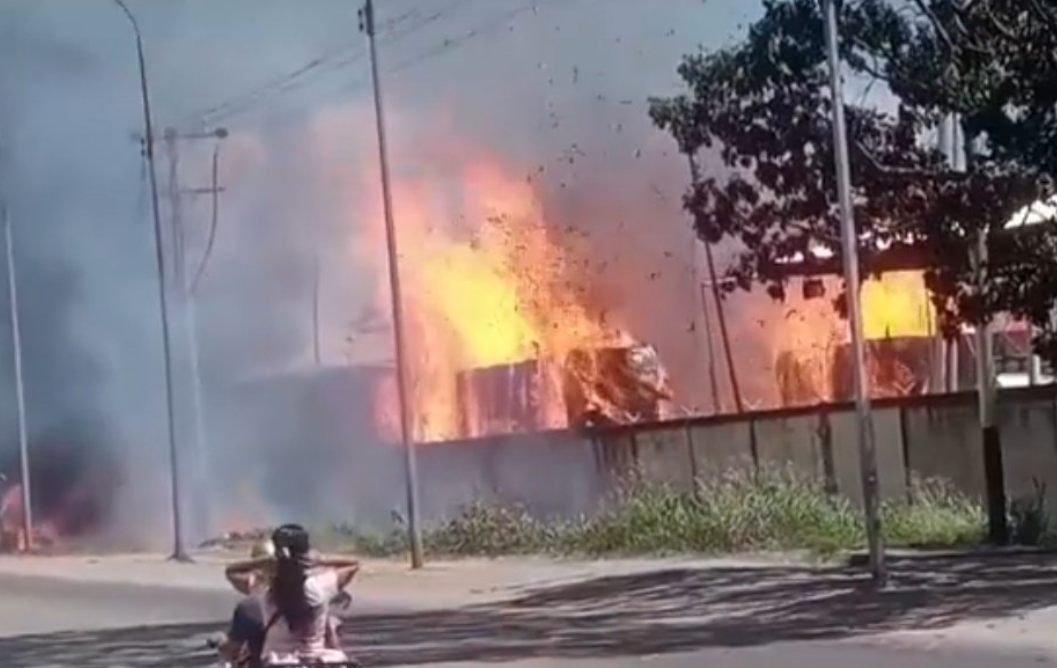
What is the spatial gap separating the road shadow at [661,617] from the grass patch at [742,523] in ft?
9.45

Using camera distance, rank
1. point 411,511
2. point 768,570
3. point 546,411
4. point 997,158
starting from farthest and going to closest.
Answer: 1. point 546,411
2. point 411,511
3. point 768,570
4. point 997,158

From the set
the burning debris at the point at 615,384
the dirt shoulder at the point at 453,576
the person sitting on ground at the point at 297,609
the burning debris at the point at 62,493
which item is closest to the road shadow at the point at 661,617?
the dirt shoulder at the point at 453,576

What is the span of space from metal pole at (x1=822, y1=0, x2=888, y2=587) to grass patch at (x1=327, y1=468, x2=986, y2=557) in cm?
527

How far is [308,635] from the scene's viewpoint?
1155 cm

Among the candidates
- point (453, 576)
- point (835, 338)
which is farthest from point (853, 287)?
point (835, 338)


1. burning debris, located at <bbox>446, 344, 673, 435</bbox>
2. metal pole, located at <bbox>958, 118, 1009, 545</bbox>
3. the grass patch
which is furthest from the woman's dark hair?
burning debris, located at <bbox>446, 344, 673, 435</bbox>

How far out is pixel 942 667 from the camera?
629 inches

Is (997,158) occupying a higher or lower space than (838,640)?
higher

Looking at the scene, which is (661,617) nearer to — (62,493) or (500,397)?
(500,397)

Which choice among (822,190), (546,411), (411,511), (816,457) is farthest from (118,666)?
(546,411)

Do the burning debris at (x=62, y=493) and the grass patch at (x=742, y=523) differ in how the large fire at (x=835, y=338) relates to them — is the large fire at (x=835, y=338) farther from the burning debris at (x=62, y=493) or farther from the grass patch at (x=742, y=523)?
the burning debris at (x=62, y=493)

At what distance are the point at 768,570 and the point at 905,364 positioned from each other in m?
22.0

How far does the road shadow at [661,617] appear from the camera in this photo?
63.1 feet

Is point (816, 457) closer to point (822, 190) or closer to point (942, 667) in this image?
point (822, 190)
